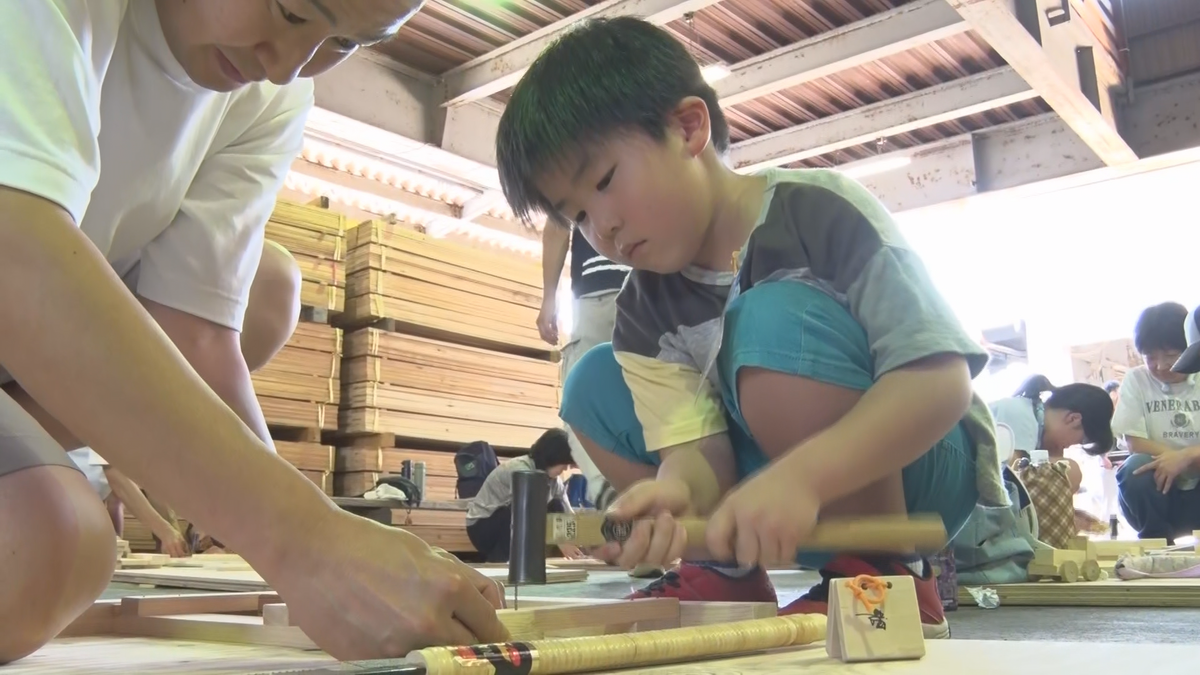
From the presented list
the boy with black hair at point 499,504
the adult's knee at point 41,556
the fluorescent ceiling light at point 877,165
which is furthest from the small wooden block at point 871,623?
the fluorescent ceiling light at point 877,165

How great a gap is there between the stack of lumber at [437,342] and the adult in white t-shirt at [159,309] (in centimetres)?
Answer: 361

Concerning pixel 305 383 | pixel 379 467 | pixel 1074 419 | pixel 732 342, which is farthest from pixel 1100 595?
pixel 305 383

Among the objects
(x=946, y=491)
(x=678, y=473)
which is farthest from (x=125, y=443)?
(x=946, y=491)

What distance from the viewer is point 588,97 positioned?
4.74ft

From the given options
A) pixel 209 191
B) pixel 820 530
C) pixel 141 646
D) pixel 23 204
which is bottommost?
pixel 141 646

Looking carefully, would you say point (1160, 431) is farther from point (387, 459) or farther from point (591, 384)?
point (591, 384)

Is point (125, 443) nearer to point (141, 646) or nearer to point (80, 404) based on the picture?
point (80, 404)

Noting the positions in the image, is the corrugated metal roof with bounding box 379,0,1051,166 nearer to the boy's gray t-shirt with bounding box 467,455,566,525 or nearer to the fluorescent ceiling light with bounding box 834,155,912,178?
the fluorescent ceiling light with bounding box 834,155,912,178

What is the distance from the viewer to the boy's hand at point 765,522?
3.31 ft

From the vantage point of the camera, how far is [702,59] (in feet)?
18.4

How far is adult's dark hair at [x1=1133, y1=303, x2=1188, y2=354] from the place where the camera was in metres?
4.46

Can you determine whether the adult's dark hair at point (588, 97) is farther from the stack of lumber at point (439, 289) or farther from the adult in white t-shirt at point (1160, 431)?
the adult in white t-shirt at point (1160, 431)

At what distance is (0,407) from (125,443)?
1.12 feet

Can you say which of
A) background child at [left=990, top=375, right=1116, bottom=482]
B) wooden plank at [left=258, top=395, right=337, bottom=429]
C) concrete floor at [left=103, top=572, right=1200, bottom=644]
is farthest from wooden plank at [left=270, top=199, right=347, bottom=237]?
background child at [left=990, top=375, right=1116, bottom=482]
